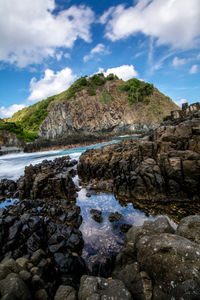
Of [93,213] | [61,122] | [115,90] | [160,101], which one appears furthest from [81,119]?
[93,213]

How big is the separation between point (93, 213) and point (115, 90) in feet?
336

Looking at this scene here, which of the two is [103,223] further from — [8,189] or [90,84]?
[90,84]

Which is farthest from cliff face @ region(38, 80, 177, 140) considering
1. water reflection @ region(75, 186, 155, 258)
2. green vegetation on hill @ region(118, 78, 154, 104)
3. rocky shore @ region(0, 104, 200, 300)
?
water reflection @ region(75, 186, 155, 258)

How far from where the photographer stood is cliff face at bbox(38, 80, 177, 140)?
285 feet

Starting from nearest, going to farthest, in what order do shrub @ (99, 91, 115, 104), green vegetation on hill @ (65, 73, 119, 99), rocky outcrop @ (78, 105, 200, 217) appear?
rocky outcrop @ (78, 105, 200, 217), shrub @ (99, 91, 115, 104), green vegetation on hill @ (65, 73, 119, 99)

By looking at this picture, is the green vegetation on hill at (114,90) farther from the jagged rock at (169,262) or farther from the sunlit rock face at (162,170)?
the jagged rock at (169,262)

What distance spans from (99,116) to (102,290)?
3533 inches

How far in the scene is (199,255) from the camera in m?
3.47

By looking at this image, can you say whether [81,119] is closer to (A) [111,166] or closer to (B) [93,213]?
(A) [111,166]

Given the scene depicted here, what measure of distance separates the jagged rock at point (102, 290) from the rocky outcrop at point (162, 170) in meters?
8.08

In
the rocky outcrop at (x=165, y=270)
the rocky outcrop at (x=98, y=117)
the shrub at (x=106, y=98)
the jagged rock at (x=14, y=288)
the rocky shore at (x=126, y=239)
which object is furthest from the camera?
the shrub at (x=106, y=98)

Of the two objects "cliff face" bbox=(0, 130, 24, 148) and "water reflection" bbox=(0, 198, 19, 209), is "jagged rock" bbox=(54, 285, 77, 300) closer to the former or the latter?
"water reflection" bbox=(0, 198, 19, 209)

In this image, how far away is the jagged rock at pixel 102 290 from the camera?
140 inches

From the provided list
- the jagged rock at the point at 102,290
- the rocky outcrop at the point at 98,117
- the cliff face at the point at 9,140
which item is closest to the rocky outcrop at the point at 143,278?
the jagged rock at the point at 102,290
